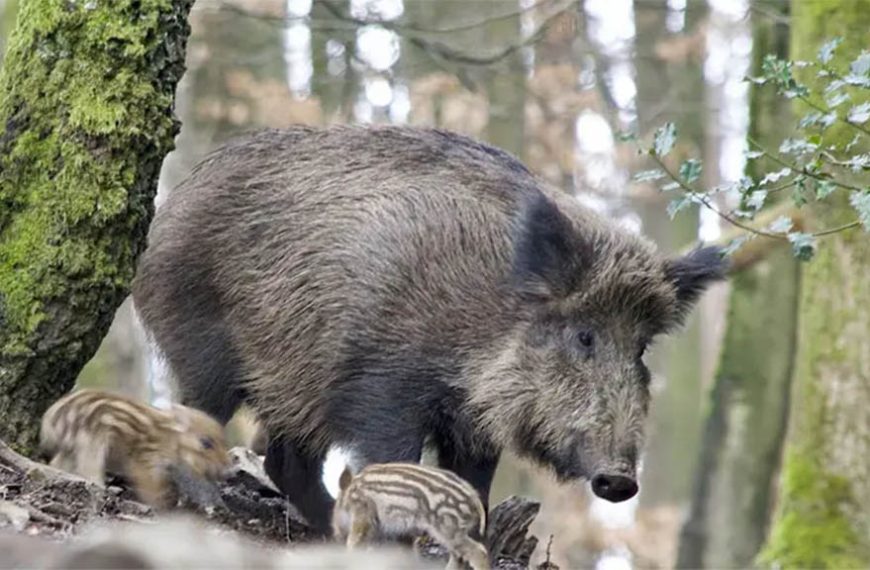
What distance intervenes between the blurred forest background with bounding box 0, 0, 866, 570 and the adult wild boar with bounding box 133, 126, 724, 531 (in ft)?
2.49

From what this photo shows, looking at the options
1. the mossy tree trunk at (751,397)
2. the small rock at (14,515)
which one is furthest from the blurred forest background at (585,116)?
the small rock at (14,515)

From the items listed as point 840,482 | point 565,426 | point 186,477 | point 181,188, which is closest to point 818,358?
point 840,482

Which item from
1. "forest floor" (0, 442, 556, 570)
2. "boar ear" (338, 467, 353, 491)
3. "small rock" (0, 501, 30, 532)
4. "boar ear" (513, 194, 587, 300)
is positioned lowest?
"small rock" (0, 501, 30, 532)

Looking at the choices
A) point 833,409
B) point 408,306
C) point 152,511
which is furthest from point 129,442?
point 833,409

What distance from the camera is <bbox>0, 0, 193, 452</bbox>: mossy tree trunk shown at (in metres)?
6.48

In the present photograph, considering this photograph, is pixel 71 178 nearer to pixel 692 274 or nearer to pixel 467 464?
pixel 467 464

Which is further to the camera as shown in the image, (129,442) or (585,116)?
(585,116)

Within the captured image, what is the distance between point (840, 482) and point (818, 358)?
737 millimetres

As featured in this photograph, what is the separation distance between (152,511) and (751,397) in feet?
28.2

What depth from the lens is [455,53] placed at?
1035cm

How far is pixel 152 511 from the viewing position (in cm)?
622

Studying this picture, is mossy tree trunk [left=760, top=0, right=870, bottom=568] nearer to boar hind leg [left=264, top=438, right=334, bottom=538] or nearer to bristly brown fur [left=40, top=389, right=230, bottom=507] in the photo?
boar hind leg [left=264, top=438, right=334, bottom=538]

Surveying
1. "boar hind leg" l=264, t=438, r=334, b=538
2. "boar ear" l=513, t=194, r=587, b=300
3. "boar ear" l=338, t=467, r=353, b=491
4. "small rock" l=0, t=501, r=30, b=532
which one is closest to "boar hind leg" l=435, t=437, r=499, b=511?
"boar hind leg" l=264, t=438, r=334, b=538

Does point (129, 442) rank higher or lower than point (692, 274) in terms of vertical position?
lower
